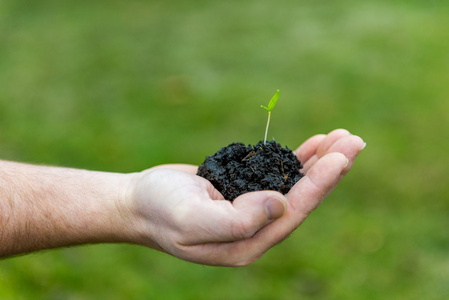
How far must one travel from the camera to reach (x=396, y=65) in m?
6.15

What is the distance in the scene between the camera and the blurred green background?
388 centimetres

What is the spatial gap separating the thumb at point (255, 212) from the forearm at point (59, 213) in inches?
30.1

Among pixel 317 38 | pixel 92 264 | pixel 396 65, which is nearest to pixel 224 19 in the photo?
pixel 317 38

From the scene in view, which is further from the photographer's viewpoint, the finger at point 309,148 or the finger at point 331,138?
the finger at point 309,148

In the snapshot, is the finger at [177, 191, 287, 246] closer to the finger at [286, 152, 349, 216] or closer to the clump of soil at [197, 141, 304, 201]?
the finger at [286, 152, 349, 216]

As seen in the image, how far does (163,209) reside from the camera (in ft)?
7.64

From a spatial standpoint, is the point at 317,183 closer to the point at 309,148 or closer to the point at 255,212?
the point at 255,212

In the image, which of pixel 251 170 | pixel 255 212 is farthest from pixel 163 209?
pixel 251 170

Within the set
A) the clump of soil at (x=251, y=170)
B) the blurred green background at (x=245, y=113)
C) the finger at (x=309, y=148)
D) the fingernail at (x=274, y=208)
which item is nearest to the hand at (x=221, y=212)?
the fingernail at (x=274, y=208)

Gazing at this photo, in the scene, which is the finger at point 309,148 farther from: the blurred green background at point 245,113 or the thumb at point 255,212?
the blurred green background at point 245,113

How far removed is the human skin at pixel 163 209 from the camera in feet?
7.22

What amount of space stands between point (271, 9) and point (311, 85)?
101 inches

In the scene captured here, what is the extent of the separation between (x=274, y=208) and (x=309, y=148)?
0.96m

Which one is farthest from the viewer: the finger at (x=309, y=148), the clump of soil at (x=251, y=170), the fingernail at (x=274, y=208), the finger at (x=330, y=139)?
the finger at (x=309, y=148)
